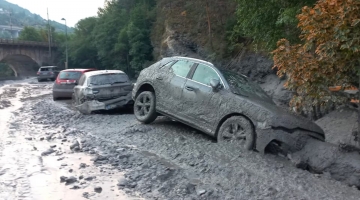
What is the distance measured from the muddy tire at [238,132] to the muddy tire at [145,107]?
2.38 m

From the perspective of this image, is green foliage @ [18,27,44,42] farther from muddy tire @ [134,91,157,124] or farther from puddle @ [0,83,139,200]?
muddy tire @ [134,91,157,124]

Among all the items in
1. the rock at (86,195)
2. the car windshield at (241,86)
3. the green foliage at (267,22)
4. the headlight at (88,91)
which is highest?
the green foliage at (267,22)

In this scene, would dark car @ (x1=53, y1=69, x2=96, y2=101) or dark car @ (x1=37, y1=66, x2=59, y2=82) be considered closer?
dark car @ (x1=53, y1=69, x2=96, y2=101)

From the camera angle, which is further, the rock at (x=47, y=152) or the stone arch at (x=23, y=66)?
the stone arch at (x=23, y=66)

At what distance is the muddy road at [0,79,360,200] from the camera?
593 cm

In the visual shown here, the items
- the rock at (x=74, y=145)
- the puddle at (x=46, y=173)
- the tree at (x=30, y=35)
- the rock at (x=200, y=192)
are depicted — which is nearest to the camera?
the rock at (x=200, y=192)

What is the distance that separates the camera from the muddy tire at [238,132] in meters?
7.29

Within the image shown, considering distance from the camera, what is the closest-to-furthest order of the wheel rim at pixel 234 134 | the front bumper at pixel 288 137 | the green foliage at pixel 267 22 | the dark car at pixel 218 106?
the front bumper at pixel 288 137, the dark car at pixel 218 106, the wheel rim at pixel 234 134, the green foliage at pixel 267 22

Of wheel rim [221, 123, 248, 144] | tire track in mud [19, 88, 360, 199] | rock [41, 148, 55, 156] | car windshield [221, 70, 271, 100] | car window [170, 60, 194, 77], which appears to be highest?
car window [170, 60, 194, 77]

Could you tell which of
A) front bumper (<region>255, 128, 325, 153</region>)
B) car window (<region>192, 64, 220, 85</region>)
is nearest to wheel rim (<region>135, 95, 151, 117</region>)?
car window (<region>192, 64, 220, 85</region>)

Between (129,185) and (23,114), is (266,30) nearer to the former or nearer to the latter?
(129,185)

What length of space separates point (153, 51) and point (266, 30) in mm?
28069

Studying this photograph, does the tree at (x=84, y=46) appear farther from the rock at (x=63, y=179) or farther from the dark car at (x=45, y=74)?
the rock at (x=63, y=179)

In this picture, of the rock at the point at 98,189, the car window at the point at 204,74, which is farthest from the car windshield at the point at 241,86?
the rock at the point at 98,189
